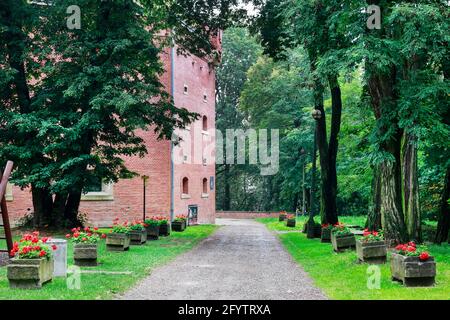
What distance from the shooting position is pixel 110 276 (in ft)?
37.4

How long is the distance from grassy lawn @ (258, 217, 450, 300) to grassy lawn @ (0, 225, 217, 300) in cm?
371

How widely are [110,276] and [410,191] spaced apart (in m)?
8.88

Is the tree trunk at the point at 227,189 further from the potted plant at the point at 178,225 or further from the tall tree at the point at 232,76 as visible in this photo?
the potted plant at the point at 178,225

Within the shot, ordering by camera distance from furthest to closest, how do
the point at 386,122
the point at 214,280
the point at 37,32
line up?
the point at 37,32 < the point at 386,122 < the point at 214,280

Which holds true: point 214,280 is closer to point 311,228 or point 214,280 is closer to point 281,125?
point 311,228

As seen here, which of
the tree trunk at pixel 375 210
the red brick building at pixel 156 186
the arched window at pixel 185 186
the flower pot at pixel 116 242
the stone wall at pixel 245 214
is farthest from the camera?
the stone wall at pixel 245 214

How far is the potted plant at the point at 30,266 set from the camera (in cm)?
959

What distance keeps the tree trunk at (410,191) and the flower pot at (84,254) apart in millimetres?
8710

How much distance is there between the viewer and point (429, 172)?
24969mm

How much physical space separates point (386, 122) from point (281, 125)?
3471cm

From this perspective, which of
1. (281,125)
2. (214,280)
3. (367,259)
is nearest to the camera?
(214,280)

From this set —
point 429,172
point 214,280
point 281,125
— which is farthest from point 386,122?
point 281,125

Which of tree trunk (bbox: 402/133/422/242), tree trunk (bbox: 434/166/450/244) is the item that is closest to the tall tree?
tree trunk (bbox: 434/166/450/244)

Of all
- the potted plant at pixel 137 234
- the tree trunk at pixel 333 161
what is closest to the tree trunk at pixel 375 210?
the tree trunk at pixel 333 161
